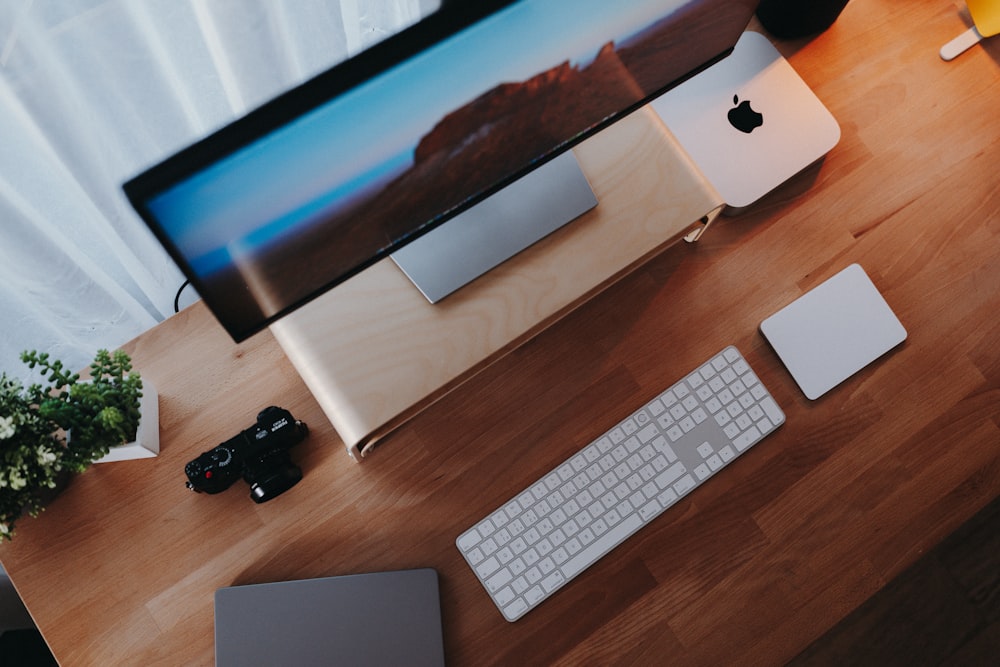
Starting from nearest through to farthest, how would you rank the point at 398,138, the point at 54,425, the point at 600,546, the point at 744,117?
1. the point at 398,138
2. the point at 54,425
3. the point at 600,546
4. the point at 744,117

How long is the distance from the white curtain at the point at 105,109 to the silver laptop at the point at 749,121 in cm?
39

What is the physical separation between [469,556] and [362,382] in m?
0.25

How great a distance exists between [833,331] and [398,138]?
0.66m

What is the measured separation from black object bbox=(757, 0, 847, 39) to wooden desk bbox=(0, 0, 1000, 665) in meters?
0.08

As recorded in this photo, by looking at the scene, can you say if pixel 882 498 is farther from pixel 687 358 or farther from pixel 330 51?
pixel 330 51


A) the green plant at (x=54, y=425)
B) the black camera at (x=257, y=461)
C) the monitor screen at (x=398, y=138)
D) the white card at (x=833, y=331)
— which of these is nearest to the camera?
the monitor screen at (x=398, y=138)

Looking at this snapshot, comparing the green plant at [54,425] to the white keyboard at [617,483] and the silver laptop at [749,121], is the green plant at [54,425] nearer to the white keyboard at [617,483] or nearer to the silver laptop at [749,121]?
the white keyboard at [617,483]

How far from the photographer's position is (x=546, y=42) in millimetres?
643

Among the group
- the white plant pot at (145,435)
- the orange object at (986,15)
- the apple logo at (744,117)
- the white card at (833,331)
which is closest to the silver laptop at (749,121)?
the apple logo at (744,117)

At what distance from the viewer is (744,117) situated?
101cm

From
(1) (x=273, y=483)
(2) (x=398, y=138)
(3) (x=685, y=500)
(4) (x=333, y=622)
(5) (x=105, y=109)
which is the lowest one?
(3) (x=685, y=500)

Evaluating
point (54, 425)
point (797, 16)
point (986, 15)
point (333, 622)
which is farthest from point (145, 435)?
point (986, 15)

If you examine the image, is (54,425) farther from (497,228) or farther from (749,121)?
(749,121)

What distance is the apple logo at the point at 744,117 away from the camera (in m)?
1.01
